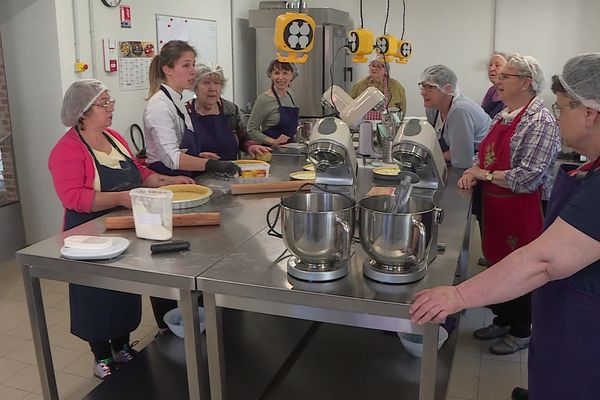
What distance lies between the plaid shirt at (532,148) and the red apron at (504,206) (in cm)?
6

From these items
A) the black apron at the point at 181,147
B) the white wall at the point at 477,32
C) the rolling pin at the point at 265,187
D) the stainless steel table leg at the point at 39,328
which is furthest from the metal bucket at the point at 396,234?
the white wall at the point at 477,32

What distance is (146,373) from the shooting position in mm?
2234

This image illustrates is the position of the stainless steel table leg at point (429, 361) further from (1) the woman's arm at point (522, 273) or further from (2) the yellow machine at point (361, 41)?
(2) the yellow machine at point (361, 41)

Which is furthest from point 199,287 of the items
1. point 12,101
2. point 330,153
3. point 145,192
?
point 12,101

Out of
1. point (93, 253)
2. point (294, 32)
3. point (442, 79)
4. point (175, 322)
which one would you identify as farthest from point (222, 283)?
point (442, 79)

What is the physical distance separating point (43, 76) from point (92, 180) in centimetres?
202

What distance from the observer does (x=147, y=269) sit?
1651mm

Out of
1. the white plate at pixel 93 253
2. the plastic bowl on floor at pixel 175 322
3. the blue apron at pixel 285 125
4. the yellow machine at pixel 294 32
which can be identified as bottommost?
the plastic bowl on floor at pixel 175 322

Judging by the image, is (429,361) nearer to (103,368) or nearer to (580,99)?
(580,99)

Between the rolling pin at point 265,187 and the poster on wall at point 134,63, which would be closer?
the rolling pin at point 265,187

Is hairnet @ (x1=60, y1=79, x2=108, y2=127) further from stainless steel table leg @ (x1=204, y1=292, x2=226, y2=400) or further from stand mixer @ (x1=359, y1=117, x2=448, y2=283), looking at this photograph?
stand mixer @ (x1=359, y1=117, x2=448, y2=283)

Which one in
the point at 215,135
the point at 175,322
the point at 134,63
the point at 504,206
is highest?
the point at 134,63

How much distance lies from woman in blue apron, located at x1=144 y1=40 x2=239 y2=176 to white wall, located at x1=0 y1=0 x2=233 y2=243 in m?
1.35

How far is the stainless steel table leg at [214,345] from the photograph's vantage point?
1618 millimetres
